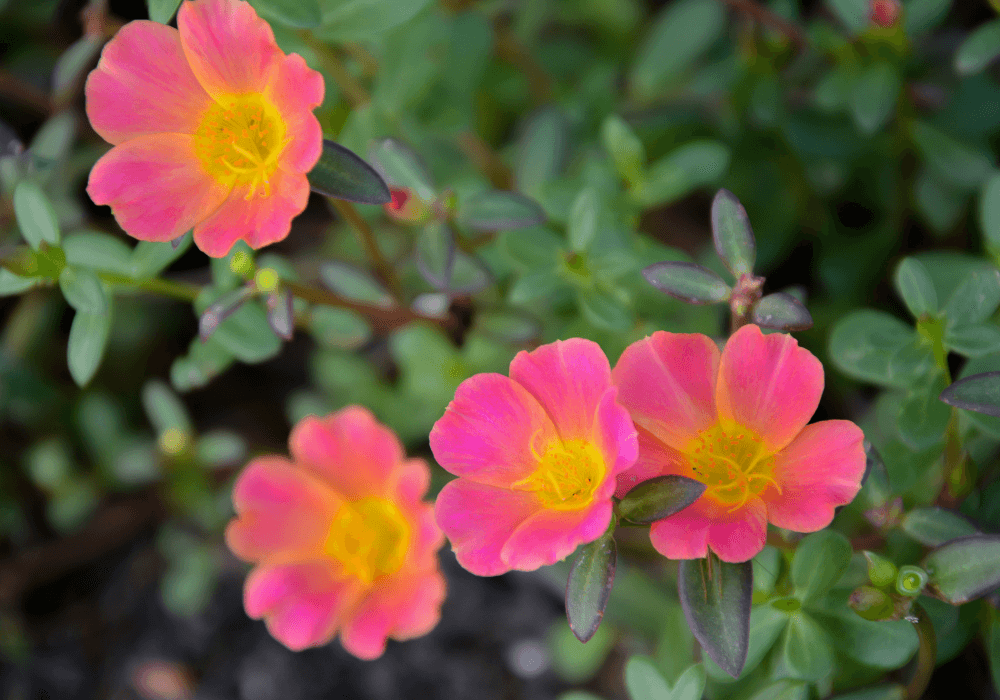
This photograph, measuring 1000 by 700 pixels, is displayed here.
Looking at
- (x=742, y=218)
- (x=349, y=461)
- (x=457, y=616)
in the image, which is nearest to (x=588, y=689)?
(x=457, y=616)

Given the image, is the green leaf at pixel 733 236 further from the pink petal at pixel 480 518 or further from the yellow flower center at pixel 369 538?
the yellow flower center at pixel 369 538

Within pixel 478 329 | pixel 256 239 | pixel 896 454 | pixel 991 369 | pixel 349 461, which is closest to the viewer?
pixel 256 239

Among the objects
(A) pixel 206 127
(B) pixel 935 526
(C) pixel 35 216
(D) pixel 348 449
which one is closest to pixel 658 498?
(B) pixel 935 526

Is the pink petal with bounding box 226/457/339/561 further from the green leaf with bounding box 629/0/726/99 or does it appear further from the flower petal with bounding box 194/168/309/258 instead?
the green leaf with bounding box 629/0/726/99

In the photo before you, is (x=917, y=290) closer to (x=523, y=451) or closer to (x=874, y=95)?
(x=874, y=95)

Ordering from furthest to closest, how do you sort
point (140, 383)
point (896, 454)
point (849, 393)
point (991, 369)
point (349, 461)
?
point (140, 383)
point (849, 393)
point (349, 461)
point (896, 454)
point (991, 369)

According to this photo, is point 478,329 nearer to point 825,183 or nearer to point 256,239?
point 256,239

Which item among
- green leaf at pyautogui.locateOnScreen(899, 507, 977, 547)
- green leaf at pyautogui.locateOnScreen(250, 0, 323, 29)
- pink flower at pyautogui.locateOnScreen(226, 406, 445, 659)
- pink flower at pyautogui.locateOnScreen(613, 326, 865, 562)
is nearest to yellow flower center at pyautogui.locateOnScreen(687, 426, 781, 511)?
pink flower at pyautogui.locateOnScreen(613, 326, 865, 562)
